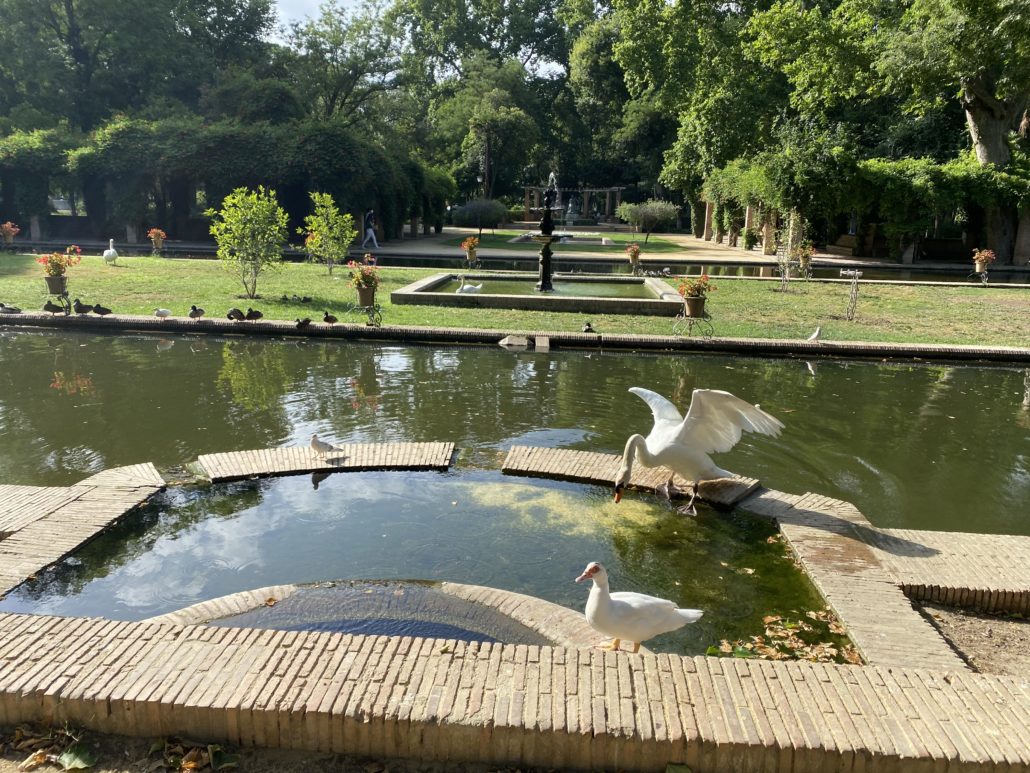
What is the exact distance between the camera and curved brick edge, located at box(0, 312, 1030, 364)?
1170 centimetres

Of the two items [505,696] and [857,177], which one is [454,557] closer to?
[505,696]

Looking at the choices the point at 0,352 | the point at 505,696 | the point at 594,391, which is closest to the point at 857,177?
the point at 594,391

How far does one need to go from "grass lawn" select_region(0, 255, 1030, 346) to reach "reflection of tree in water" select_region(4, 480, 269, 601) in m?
7.56

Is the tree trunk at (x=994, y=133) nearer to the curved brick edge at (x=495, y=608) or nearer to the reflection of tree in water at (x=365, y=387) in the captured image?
the reflection of tree in water at (x=365, y=387)

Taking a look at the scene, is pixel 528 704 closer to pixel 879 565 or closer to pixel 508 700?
pixel 508 700

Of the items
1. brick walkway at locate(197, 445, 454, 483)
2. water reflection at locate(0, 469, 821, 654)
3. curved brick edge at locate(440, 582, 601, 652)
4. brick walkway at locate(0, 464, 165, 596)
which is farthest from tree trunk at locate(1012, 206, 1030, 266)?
brick walkway at locate(0, 464, 165, 596)

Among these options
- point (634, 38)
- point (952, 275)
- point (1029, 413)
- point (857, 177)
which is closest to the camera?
point (1029, 413)

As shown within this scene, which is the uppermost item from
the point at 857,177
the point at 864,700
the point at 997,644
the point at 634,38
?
the point at 634,38

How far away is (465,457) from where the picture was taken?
6977mm

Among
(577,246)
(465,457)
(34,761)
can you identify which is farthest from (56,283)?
(577,246)

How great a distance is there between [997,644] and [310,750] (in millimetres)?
3691

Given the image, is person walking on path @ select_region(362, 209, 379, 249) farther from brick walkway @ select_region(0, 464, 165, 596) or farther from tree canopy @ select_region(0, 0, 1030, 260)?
brick walkway @ select_region(0, 464, 165, 596)

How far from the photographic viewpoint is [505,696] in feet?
10.3

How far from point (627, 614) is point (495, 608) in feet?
2.90
